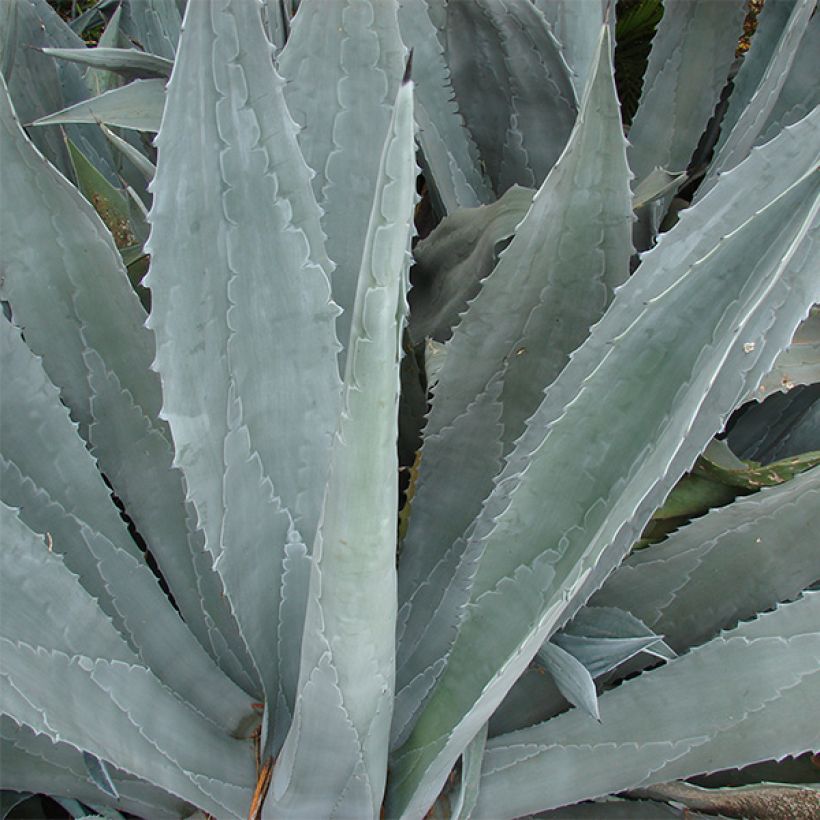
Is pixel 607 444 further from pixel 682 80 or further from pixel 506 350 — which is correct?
pixel 682 80

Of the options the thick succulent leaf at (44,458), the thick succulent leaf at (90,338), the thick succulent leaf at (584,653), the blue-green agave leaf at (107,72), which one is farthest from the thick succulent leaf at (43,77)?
the thick succulent leaf at (584,653)

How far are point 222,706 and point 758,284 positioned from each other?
1.64 feet

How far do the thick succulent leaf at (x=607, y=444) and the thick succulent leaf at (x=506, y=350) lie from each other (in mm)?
68

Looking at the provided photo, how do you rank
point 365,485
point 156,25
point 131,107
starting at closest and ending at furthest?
point 365,485 < point 131,107 < point 156,25

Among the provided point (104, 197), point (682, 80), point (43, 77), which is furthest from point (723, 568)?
point (43, 77)

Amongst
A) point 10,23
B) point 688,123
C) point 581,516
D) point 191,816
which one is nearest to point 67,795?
point 191,816

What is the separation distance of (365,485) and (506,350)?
0.36m

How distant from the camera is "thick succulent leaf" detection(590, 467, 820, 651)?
79 centimetres

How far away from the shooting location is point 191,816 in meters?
0.76

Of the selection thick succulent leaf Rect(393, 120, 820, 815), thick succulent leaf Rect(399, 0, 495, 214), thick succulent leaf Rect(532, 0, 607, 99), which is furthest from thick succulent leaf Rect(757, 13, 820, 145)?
Answer: thick succulent leaf Rect(393, 120, 820, 815)

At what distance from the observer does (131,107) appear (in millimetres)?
922

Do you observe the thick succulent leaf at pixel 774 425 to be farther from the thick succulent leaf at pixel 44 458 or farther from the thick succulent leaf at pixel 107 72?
the thick succulent leaf at pixel 107 72

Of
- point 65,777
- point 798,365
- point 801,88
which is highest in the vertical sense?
point 801,88

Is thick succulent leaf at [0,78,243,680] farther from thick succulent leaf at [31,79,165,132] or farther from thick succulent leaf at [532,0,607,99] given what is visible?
thick succulent leaf at [532,0,607,99]
